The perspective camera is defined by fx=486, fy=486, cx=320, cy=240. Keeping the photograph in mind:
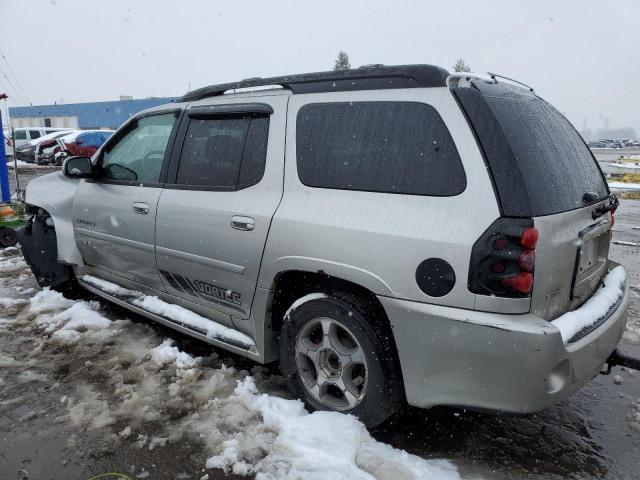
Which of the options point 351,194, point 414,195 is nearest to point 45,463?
point 351,194

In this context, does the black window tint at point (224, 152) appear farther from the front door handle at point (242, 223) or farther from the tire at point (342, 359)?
the tire at point (342, 359)

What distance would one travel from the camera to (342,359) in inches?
105

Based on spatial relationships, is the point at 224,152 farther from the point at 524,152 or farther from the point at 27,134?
the point at 27,134

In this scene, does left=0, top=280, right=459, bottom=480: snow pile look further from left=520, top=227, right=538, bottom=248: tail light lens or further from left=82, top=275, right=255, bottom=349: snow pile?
left=520, top=227, right=538, bottom=248: tail light lens

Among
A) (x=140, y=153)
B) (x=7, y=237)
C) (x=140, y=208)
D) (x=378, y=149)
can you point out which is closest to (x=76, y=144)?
(x=7, y=237)

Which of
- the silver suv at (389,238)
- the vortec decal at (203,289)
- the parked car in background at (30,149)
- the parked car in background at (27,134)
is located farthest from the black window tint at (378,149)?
the parked car in background at (27,134)

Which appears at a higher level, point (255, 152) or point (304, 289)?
point (255, 152)

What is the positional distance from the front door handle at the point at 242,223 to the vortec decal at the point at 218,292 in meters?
0.44

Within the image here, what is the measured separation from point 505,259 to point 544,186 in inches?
18.2

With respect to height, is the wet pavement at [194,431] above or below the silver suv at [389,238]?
below

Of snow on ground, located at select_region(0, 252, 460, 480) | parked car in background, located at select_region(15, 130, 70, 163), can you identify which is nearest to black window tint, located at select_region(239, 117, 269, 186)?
snow on ground, located at select_region(0, 252, 460, 480)

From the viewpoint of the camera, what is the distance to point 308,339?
9.31 feet

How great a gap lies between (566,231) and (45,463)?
2.89 metres

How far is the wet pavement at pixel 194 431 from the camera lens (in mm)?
2523
